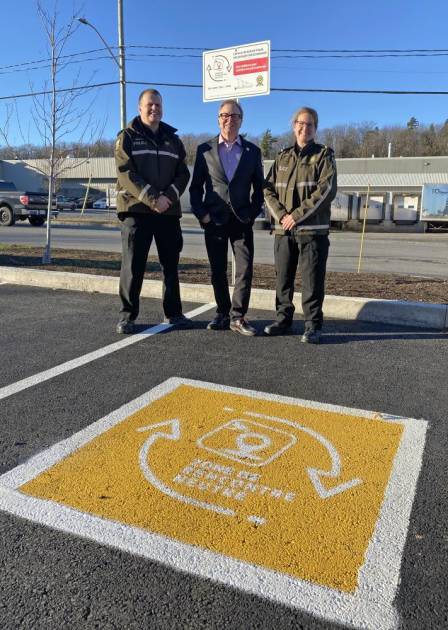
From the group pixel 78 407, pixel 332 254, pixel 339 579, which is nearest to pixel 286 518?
pixel 339 579

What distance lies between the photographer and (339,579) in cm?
A: 179

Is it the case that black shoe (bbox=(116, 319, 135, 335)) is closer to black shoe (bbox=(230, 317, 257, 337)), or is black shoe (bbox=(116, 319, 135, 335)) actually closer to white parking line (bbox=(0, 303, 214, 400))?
white parking line (bbox=(0, 303, 214, 400))

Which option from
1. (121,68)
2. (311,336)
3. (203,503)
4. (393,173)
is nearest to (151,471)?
(203,503)

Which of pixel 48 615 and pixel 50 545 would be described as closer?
pixel 48 615

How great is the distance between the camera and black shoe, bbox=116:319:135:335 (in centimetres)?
498

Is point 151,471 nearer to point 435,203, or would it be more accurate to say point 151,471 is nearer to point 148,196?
point 148,196

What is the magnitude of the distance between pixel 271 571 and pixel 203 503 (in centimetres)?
49

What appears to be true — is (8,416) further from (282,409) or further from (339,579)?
(339,579)

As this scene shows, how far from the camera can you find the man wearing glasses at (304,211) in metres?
4.65

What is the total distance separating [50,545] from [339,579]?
1.13 m

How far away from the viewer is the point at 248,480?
2.39 metres

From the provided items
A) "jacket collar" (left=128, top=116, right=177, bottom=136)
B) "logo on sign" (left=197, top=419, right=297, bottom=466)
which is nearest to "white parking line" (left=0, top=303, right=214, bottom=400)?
"logo on sign" (left=197, top=419, right=297, bottom=466)

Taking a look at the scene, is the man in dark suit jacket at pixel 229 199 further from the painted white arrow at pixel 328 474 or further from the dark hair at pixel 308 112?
the painted white arrow at pixel 328 474

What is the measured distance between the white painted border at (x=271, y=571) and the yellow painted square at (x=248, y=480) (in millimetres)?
39
